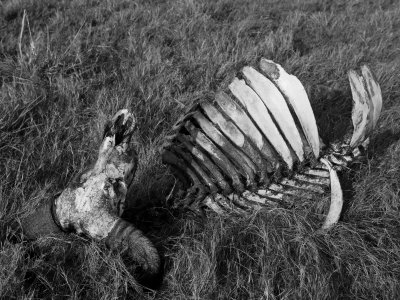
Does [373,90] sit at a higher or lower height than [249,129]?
lower

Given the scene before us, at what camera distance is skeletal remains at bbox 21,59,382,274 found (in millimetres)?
2240

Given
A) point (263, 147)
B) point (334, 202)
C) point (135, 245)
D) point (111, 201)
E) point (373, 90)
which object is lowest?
point (334, 202)

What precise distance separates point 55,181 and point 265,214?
3.75 ft

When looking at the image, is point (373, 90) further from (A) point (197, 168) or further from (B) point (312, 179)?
(A) point (197, 168)

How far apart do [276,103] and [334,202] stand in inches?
24.4

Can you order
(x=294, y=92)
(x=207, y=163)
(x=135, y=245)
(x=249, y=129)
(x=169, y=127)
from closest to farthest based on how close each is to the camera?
1. (x=135, y=245)
2. (x=294, y=92)
3. (x=249, y=129)
4. (x=207, y=163)
5. (x=169, y=127)

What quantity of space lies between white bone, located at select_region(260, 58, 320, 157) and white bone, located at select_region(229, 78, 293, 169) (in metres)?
0.12

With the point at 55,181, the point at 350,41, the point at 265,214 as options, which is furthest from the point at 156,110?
the point at 350,41

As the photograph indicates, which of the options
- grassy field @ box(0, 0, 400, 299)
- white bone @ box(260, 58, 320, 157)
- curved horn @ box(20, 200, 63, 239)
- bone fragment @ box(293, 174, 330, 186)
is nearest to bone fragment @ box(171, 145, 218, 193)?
grassy field @ box(0, 0, 400, 299)

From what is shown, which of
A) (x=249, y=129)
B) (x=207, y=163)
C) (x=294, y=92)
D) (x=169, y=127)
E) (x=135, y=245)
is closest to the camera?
(x=135, y=245)

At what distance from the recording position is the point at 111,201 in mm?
2127

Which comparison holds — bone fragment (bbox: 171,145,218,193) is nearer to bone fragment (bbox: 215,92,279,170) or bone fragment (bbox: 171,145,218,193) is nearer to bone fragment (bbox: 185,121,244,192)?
bone fragment (bbox: 185,121,244,192)

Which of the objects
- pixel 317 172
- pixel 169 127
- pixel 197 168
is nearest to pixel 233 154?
pixel 197 168

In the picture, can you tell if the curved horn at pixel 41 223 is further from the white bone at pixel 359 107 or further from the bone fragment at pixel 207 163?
the white bone at pixel 359 107
